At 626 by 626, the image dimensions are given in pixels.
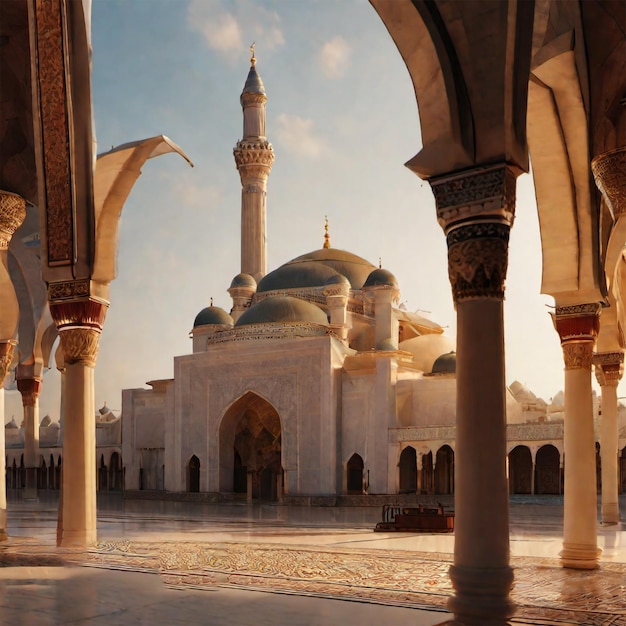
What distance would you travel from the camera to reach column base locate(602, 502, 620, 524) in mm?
13656

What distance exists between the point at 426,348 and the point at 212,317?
6.99 meters

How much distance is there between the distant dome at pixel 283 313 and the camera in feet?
87.8

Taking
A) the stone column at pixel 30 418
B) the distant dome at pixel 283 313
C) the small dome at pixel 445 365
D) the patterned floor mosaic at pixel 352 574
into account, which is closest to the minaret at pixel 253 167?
the distant dome at pixel 283 313

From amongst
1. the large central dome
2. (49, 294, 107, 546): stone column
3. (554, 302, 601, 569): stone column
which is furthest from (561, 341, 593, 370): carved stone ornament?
the large central dome

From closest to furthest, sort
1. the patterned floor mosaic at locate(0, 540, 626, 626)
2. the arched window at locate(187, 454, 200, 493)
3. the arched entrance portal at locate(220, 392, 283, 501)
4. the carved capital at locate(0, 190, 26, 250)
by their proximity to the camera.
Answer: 1. the patterned floor mosaic at locate(0, 540, 626, 626)
2. the carved capital at locate(0, 190, 26, 250)
3. the arched entrance portal at locate(220, 392, 283, 501)
4. the arched window at locate(187, 454, 200, 493)

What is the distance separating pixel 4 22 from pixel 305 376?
15.2 metres

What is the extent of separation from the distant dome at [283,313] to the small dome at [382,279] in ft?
5.86

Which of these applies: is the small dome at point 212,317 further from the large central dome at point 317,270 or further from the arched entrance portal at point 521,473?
the arched entrance portal at point 521,473

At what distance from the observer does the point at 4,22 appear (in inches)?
361

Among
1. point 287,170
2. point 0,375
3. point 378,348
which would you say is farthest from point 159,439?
point 0,375

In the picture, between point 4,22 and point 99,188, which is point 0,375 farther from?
point 4,22

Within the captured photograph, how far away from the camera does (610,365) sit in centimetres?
1274

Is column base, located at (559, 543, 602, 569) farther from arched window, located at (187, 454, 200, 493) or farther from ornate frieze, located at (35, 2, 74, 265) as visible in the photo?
arched window, located at (187, 454, 200, 493)

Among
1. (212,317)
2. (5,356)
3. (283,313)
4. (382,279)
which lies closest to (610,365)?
(5,356)
